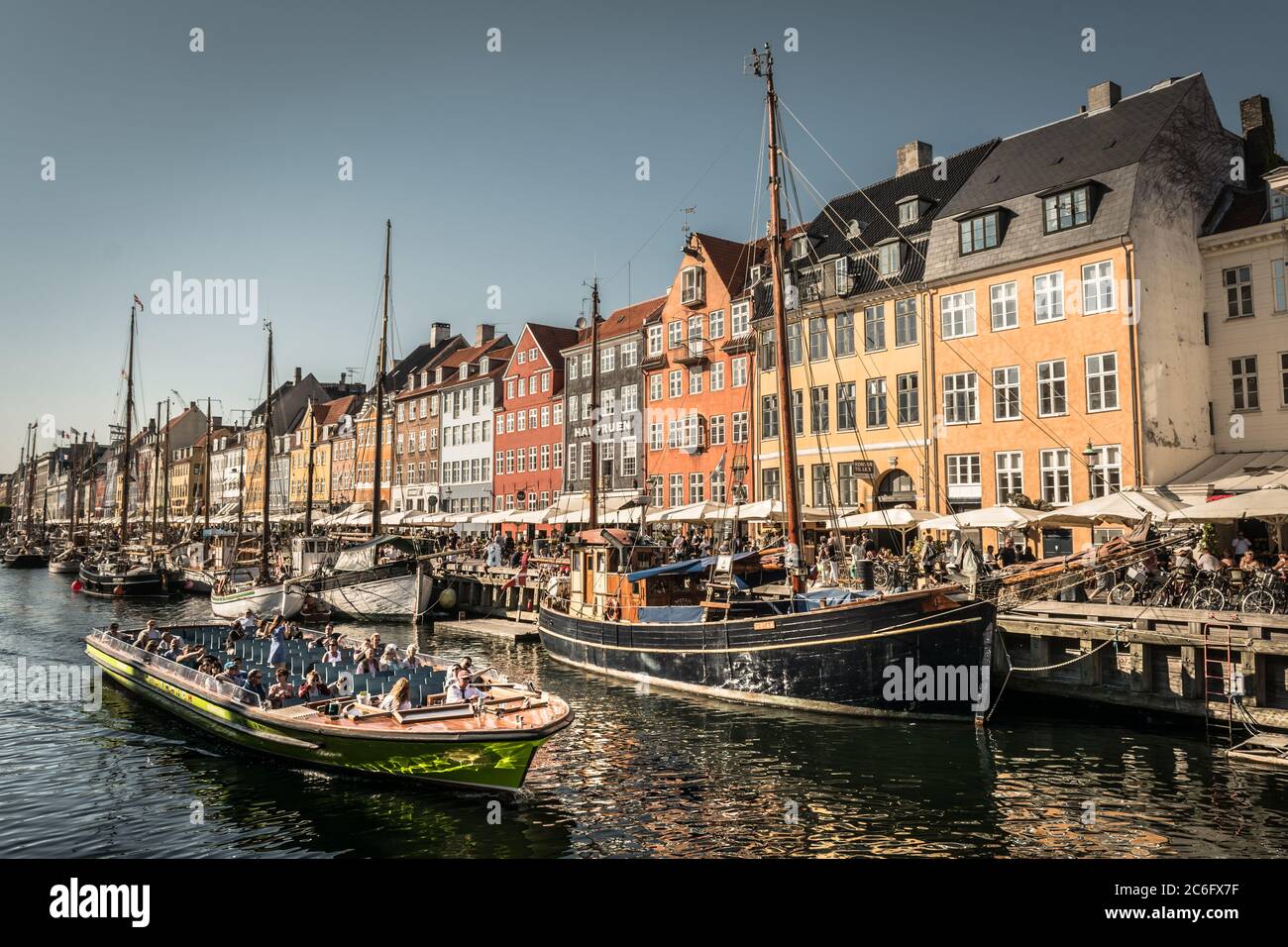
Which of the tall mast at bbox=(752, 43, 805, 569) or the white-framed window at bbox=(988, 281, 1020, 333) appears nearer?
the tall mast at bbox=(752, 43, 805, 569)

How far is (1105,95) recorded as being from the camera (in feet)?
116

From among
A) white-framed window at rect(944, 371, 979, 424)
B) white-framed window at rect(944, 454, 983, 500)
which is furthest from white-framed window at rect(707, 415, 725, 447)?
white-framed window at rect(944, 454, 983, 500)

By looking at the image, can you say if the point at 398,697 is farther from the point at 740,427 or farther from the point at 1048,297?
the point at 740,427

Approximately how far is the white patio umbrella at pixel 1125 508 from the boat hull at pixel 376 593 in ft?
94.0

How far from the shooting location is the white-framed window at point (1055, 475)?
31.5 m

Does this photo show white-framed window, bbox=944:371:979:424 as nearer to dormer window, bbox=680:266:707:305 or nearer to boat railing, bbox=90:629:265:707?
dormer window, bbox=680:266:707:305

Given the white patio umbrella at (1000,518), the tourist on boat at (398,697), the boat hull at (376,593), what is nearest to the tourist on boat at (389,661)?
the tourist on boat at (398,697)

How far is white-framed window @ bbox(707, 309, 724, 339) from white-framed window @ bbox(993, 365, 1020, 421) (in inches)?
658

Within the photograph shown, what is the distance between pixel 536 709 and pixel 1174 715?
14484mm

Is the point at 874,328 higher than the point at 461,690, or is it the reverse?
the point at 874,328

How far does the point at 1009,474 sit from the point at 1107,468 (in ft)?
11.8

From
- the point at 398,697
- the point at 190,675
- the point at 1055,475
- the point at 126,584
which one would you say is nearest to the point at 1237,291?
the point at 1055,475

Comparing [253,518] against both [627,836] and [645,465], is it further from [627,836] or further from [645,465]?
[627,836]

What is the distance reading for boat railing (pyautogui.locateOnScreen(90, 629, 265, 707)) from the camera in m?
17.7
